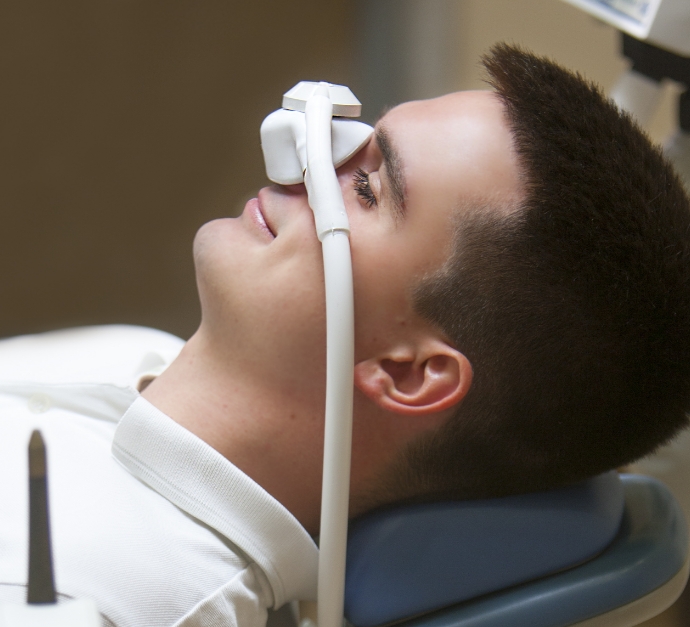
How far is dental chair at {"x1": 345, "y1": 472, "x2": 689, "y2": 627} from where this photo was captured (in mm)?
885

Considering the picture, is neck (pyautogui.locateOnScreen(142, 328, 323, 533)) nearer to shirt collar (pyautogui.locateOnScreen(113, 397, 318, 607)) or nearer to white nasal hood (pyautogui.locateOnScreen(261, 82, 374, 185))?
shirt collar (pyautogui.locateOnScreen(113, 397, 318, 607))

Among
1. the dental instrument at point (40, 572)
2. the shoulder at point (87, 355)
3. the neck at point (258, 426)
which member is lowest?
the shoulder at point (87, 355)

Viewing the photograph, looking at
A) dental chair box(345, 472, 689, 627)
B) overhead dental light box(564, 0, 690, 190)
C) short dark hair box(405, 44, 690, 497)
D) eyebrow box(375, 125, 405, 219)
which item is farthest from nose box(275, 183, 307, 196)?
overhead dental light box(564, 0, 690, 190)

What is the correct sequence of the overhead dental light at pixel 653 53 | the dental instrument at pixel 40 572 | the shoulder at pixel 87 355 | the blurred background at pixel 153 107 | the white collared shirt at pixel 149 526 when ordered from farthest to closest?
the blurred background at pixel 153 107
the shoulder at pixel 87 355
the overhead dental light at pixel 653 53
the white collared shirt at pixel 149 526
the dental instrument at pixel 40 572

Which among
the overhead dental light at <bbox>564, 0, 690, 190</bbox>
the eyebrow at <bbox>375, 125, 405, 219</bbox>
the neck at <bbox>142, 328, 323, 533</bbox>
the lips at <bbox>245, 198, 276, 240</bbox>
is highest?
the overhead dental light at <bbox>564, 0, 690, 190</bbox>

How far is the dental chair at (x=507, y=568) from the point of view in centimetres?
89

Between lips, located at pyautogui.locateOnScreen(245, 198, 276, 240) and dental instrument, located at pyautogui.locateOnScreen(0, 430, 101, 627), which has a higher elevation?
lips, located at pyautogui.locateOnScreen(245, 198, 276, 240)

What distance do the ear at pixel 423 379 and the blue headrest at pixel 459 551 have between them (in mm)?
140

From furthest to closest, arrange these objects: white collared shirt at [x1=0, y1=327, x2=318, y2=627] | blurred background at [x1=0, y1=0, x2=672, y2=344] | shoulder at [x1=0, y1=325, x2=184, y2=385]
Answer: blurred background at [x1=0, y1=0, x2=672, y2=344], shoulder at [x1=0, y1=325, x2=184, y2=385], white collared shirt at [x1=0, y1=327, x2=318, y2=627]

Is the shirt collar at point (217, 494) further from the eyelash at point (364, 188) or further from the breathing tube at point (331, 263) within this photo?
the eyelash at point (364, 188)

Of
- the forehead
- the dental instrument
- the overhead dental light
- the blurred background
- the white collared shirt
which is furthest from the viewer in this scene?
the blurred background

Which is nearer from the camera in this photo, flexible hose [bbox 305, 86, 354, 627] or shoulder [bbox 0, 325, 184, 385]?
flexible hose [bbox 305, 86, 354, 627]

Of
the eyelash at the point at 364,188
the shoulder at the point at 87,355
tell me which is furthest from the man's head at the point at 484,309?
the shoulder at the point at 87,355

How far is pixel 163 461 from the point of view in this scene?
894 mm
